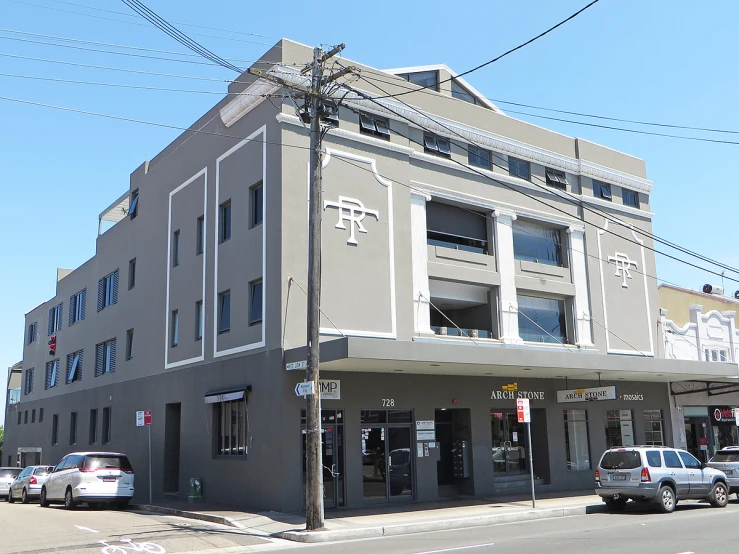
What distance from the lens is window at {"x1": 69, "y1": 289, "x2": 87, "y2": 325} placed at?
3731cm

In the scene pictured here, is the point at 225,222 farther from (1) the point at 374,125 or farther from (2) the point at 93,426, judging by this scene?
(2) the point at 93,426

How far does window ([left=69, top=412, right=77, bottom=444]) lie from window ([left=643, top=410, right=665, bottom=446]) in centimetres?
2527

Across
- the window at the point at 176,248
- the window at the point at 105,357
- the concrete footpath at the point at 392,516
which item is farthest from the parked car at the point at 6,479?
the window at the point at 176,248

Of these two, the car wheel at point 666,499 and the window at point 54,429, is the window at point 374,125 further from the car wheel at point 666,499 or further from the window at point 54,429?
the window at point 54,429

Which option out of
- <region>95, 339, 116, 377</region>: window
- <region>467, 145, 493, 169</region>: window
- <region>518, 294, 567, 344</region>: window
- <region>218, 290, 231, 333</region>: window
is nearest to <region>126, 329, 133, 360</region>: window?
<region>95, 339, 116, 377</region>: window

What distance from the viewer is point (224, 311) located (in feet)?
75.2

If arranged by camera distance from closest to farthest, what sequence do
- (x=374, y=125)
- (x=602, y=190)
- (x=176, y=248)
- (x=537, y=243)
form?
1. (x=374, y=125)
2. (x=176, y=248)
3. (x=537, y=243)
4. (x=602, y=190)

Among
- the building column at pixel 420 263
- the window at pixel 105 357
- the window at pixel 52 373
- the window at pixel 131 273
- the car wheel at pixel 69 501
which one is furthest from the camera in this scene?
the window at pixel 52 373

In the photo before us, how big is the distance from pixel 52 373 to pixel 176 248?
18798 mm

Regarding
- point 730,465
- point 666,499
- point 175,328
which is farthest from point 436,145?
point 730,465

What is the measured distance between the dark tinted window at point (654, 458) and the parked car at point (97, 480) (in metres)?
14.6

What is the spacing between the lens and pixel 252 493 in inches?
779

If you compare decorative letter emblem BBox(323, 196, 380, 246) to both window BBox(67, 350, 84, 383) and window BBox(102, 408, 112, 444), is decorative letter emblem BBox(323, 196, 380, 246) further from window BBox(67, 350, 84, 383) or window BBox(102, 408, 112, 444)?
window BBox(67, 350, 84, 383)

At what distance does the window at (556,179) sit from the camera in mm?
27875
